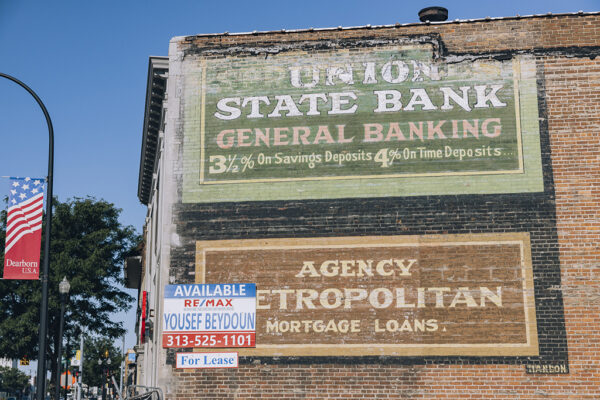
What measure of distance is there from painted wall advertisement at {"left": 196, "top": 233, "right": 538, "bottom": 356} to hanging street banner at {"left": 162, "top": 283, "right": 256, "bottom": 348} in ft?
0.28

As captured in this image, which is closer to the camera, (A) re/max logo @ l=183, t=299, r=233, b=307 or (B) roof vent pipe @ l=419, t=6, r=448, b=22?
(A) re/max logo @ l=183, t=299, r=233, b=307

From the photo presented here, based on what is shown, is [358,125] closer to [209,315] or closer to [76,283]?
[209,315]

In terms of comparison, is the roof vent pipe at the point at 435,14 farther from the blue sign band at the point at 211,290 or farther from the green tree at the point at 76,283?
the green tree at the point at 76,283

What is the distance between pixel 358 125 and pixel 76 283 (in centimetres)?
2988

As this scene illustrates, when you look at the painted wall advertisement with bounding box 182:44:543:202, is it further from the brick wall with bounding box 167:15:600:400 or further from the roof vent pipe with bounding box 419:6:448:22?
the roof vent pipe with bounding box 419:6:448:22

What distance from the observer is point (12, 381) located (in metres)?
137

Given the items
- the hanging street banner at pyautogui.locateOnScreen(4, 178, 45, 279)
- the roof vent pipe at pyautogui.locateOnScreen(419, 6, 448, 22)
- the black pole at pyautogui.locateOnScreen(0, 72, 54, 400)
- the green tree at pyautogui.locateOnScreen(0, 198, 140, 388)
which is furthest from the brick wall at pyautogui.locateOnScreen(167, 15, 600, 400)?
the green tree at pyautogui.locateOnScreen(0, 198, 140, 388)

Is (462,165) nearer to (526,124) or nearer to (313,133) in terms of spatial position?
(526,124)

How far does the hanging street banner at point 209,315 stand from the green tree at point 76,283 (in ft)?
87.2

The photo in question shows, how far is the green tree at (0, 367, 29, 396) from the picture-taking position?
137 m

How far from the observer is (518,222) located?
64.0ft

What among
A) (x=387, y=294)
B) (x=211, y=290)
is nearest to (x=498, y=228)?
(x=387, y=294)

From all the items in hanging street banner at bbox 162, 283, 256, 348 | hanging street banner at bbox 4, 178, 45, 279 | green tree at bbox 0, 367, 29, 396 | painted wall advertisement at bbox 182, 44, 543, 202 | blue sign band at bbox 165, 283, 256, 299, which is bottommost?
green tree at bbox 0, 367, 29, 396

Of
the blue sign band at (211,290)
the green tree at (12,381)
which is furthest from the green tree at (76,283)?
the green tree at (12,381)
